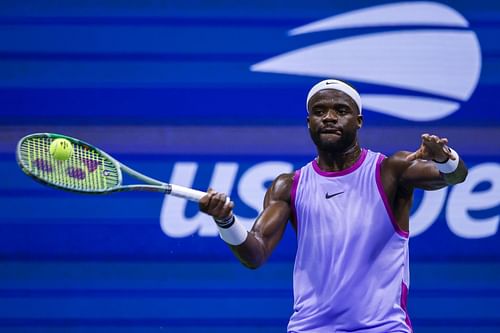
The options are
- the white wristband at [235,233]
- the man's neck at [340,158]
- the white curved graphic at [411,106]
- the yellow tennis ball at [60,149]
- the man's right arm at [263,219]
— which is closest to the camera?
the man's right arm at [263,219]

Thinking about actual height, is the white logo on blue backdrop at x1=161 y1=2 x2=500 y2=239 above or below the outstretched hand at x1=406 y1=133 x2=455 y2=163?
above

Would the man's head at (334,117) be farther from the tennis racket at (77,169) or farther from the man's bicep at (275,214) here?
the tennis racket at (77,169)

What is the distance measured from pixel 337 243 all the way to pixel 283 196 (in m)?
0.36

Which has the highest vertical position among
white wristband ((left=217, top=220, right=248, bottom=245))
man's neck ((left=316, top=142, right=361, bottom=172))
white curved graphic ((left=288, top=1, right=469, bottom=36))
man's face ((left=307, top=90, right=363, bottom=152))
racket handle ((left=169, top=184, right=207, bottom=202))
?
white curved graphic ((left=288, top=1, right=469, bottom=36))

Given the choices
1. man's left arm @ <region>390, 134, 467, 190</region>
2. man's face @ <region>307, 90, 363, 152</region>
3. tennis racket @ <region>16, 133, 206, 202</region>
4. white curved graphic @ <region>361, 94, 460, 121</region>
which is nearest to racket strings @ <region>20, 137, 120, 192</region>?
tennis racket @ <region>16, 133, 206, 202</region>

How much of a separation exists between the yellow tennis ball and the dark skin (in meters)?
0.80

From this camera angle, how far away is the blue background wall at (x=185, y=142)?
236 inches

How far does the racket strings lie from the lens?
4098 millimetres

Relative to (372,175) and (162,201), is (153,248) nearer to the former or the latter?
(162,201)

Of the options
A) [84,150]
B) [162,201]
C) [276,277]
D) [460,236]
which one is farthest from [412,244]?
[84,150]

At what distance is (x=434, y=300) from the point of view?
5.97 metres

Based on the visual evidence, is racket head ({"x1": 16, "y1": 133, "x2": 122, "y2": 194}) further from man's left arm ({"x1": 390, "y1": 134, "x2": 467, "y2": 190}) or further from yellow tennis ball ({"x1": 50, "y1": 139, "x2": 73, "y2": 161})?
man's left arm ({"x1": 390, "y1": 134, "x2": 467, "y2": 190})

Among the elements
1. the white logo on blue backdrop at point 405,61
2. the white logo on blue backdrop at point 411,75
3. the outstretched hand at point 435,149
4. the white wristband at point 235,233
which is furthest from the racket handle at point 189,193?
the white logo on blue backdrop at point 405,61

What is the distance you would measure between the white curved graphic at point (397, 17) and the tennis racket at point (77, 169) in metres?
2.10
